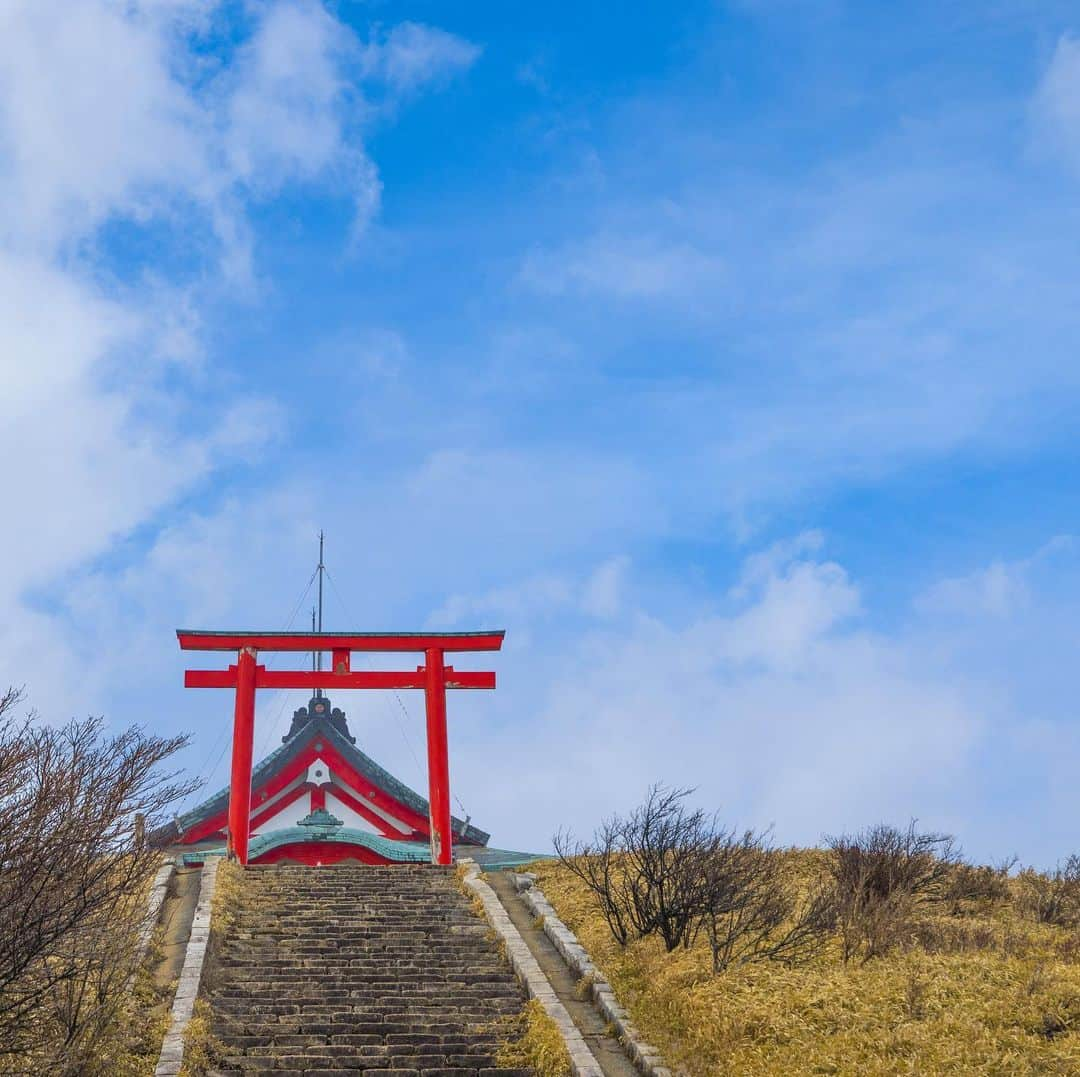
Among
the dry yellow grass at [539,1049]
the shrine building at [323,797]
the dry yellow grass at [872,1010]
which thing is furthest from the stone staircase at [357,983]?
the shrine building at [323,797]

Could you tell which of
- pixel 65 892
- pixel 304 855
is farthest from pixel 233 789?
pixel 65 892

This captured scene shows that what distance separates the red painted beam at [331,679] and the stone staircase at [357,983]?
14.8 ft

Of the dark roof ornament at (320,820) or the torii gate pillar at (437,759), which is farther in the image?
the dark roof ornament at (320,820)

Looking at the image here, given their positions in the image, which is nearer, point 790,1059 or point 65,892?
point 65,892

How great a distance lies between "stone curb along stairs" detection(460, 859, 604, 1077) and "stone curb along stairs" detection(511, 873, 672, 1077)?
1.28 feet

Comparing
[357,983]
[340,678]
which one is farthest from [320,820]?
[357,983]

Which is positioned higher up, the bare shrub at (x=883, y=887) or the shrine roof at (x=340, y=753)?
the shrine roof at (x=340, y=753)

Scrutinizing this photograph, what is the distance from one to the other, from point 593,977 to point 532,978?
663mm

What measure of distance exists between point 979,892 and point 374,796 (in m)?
13.5

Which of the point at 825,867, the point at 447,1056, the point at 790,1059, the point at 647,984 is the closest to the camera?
the point at 790,1059

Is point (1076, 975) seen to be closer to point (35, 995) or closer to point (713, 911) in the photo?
point (713, 911)

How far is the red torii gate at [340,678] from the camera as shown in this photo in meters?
21.3

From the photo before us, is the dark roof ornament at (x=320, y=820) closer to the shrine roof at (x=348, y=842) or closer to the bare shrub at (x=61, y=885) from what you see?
the shrine roof at (x=348, y=842)

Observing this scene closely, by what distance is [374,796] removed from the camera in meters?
26.9
